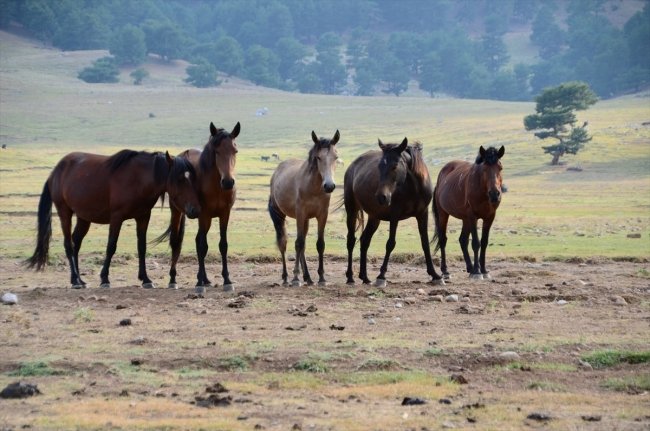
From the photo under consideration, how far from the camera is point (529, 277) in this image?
18.0 meters

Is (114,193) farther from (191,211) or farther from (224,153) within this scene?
(224,153)

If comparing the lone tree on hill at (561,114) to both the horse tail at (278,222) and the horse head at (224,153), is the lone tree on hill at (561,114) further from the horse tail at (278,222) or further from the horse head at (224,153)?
the horse head at (224,153)

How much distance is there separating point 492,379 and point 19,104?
328ft

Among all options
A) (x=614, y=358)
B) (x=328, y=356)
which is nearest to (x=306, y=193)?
(x=328, y=356)

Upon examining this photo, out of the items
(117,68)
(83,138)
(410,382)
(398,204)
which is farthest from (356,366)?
(117,68)

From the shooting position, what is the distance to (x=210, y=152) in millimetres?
16438

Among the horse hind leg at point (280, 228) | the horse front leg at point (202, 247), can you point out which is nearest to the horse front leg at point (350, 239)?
the horse hind leg at point (280, 228)

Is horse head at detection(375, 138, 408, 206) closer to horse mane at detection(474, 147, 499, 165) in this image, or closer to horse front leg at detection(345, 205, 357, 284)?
horse front leg at detection(345, 205, 357, 284)

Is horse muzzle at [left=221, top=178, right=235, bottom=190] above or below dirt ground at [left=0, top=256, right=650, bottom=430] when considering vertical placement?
above

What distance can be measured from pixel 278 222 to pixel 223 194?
2.06m

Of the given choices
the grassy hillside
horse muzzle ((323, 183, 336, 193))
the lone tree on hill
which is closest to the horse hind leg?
horse muzzle ((323, 183, 336, 193))

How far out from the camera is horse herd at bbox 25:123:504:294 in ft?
53.9

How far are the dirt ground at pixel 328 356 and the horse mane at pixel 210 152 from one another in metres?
1.86

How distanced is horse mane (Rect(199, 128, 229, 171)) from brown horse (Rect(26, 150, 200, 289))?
0.21 m
